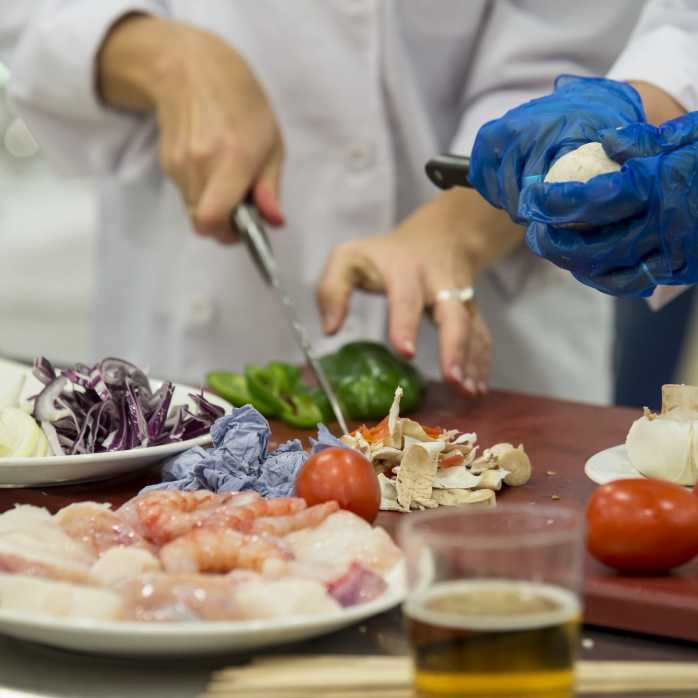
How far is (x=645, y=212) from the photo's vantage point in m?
1.49

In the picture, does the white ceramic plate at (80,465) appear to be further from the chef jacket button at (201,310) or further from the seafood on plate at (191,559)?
the chef jacket button at (201,310)

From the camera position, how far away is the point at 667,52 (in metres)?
2.10

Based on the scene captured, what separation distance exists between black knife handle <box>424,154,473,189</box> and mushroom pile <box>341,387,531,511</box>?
41 centimetres

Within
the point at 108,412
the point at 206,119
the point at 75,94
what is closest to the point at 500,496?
the point at 108,412

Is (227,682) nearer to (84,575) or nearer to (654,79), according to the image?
(84,575)

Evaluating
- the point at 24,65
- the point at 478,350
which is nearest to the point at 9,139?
the point at 24,65

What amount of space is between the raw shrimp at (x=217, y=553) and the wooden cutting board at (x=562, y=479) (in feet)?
0.93

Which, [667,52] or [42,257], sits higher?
[667,52]

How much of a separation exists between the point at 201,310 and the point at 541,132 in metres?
1.18

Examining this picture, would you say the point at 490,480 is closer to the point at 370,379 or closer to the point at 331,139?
the point at 370,379

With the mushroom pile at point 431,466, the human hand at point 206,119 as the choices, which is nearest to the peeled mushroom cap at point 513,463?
the mushroom pile at point 431,466

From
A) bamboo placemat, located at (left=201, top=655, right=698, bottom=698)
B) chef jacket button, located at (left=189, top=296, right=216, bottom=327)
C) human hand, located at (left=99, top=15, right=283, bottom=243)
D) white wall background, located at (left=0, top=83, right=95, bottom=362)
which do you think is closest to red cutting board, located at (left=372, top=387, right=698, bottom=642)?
bamboo placemat, located at (left=201, top=655, right=698, bottom=698)

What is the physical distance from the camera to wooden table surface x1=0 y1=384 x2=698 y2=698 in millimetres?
1052

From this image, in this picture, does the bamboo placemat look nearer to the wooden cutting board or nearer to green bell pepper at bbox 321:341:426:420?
the wooden cutting board
